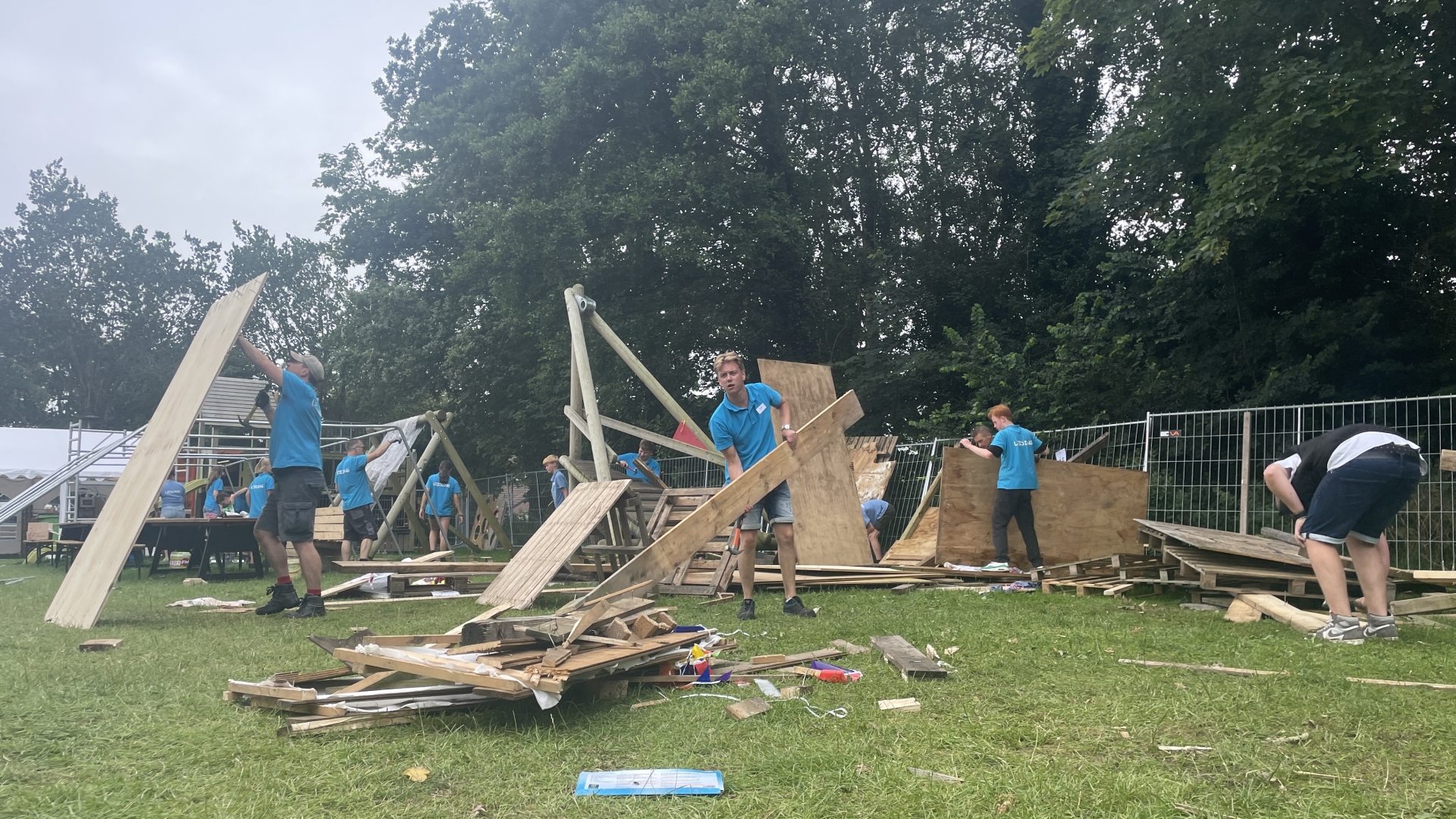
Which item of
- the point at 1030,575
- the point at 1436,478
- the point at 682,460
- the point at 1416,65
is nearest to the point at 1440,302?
the point at 1416,65

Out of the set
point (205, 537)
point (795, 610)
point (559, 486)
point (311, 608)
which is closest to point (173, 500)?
point (205, 537)

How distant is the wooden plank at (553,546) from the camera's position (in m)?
7.11

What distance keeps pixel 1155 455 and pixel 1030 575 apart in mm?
3493

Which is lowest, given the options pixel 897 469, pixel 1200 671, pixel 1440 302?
pixel 1200 671

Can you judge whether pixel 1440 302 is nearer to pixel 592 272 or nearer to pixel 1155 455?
pixel 1155 455

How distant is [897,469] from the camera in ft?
42.3

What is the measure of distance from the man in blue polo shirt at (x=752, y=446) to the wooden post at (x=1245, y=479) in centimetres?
596

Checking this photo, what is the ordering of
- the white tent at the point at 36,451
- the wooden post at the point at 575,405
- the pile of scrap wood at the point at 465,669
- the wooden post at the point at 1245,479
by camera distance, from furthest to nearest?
1. the white tent at the point at 36,451
2. the wooden post at the point at 575,405
3. the wooden post at the point at 1245,479
4. the pile of scrap wood at the point at 465,669

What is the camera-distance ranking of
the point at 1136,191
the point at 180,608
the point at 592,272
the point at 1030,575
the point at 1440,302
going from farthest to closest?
the point at 592,272, the point at 1136,191, the point at 1440,302, the point at 1030,575, the point at 180,608

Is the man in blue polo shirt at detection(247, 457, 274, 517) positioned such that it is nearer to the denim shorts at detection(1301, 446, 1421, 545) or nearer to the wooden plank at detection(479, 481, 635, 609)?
the wooden plank at detection(479, 481, 635, 609)

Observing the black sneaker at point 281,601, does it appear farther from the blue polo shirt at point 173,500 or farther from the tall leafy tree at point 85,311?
the tall leafy tree at point 85,311

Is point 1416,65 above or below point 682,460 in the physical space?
above

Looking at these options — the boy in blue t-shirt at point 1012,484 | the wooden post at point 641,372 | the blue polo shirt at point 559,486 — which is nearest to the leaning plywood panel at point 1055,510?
the boy in blue t-shirt at point 1012,484

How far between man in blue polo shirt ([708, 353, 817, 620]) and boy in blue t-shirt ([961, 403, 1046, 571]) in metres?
2.99
